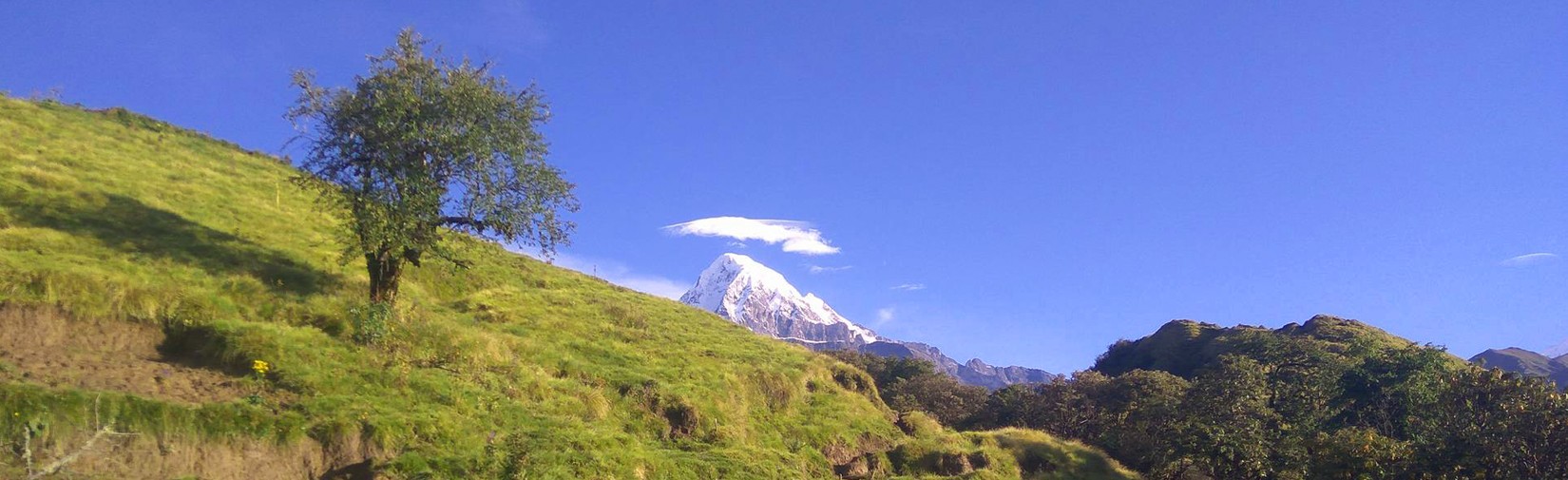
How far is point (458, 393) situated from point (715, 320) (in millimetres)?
33291

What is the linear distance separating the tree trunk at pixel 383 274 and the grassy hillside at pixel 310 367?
1265 millimetres

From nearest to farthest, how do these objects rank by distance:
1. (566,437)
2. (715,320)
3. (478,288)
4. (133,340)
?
(133,340) < (566,437) < (478,288) < (715,320)

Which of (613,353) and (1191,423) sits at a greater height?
(613,353)

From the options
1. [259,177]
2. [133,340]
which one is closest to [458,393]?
[133,340]

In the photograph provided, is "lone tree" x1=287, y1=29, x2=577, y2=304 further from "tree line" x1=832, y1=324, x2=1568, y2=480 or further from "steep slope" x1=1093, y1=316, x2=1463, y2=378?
"steep slope" x1=1093, y1=316, x2=1463, y2=378

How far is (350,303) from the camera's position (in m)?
25.4

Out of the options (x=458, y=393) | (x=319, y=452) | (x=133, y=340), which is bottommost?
(x=319, y=452)

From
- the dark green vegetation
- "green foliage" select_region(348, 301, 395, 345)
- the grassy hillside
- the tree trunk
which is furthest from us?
the dark green vegetation

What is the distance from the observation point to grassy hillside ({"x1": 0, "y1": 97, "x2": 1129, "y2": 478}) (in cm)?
1686

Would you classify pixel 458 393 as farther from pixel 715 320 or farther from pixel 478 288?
pixel 715 320

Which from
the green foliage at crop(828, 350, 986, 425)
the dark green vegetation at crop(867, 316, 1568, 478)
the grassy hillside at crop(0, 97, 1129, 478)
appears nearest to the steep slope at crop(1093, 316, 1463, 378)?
the dark green vegetation at crop(867, 316, 1568, 478)

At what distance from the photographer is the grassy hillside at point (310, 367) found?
1686cm

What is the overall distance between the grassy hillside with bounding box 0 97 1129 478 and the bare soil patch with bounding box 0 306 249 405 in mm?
63

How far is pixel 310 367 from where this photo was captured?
20.2 m
